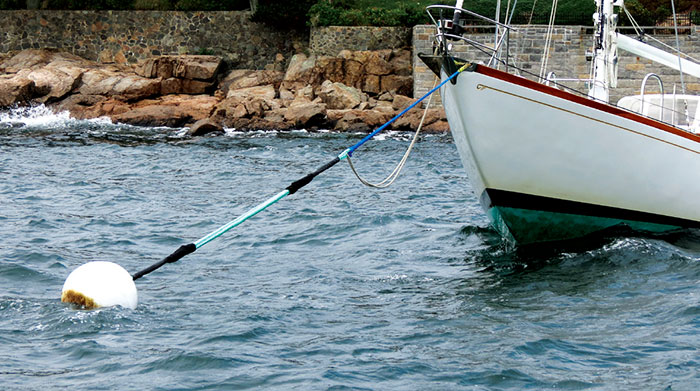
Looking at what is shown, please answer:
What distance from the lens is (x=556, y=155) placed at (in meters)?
11.1

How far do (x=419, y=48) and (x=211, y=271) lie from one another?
2257cm

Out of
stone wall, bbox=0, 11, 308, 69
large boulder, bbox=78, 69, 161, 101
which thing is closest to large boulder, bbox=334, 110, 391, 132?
large boulder, bbox=78, 69, 161, 101

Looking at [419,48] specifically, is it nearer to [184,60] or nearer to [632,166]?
[184,60]

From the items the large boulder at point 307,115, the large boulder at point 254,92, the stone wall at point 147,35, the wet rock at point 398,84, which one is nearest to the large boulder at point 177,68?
the large boulder at point 254,92

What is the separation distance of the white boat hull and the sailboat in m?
0.01

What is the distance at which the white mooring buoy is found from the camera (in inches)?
333

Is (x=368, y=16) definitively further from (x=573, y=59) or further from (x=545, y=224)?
(x=545, y=224)

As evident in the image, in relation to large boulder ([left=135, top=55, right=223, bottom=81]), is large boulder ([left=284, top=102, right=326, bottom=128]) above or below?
below

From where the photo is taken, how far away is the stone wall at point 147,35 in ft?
120

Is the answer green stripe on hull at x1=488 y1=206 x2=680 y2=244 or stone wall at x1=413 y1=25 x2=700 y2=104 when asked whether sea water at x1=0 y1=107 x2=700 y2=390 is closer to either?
green stripe on hull at x1=488 y1=206 x2=680 y2=244

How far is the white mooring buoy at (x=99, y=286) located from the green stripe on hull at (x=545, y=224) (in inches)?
200

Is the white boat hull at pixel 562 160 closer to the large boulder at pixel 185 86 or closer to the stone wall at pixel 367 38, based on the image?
the stone wall at pixel 367 38

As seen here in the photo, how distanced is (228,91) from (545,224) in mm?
22774

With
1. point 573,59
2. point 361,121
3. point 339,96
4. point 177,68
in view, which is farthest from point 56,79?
point 573,59
